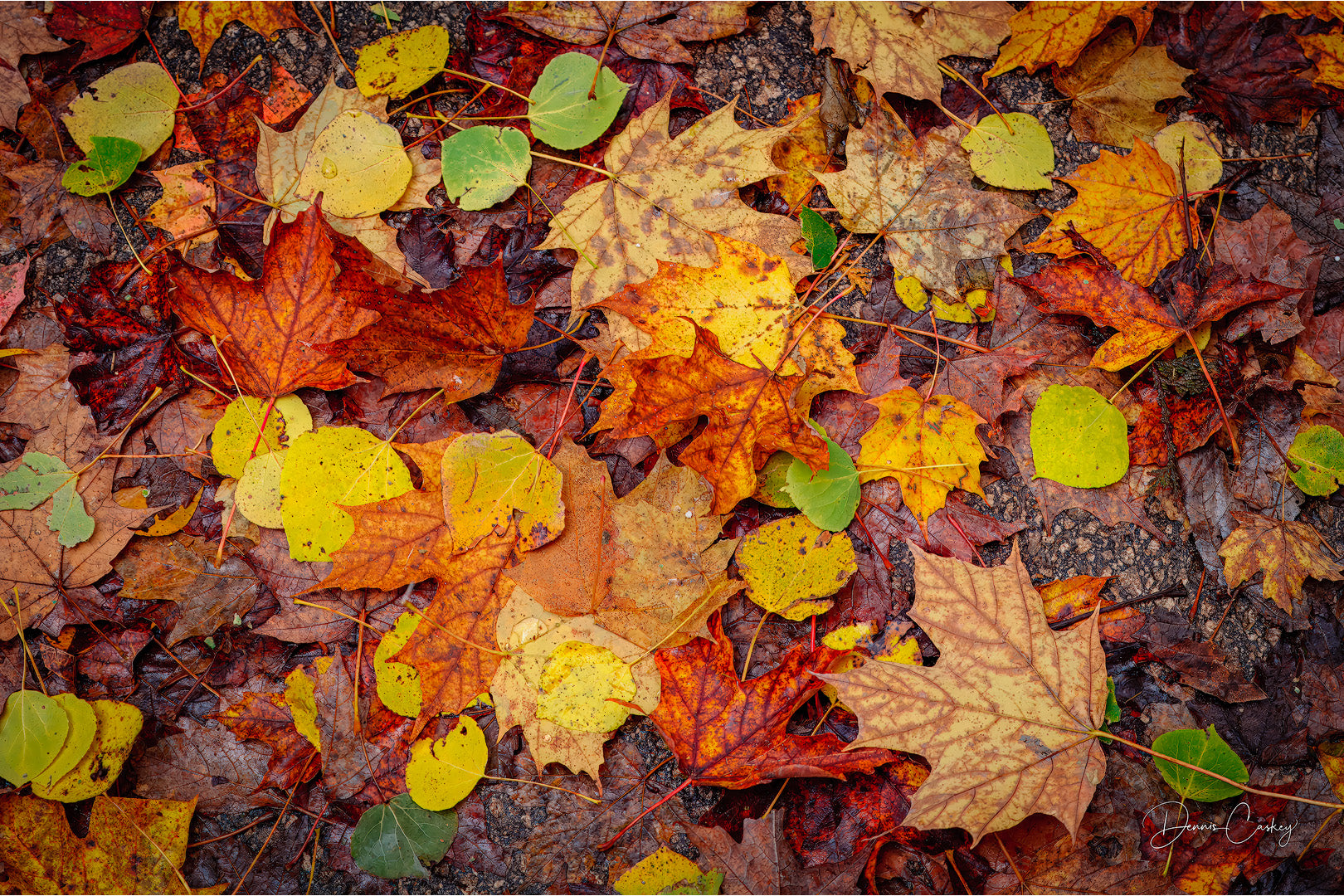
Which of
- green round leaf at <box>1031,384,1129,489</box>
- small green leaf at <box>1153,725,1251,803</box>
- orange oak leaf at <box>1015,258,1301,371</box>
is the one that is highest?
orange oak leaf at <box>1015,258,1301,371</box>

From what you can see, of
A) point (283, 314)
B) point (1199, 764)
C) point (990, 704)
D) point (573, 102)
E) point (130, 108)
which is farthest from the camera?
point (130, 108)

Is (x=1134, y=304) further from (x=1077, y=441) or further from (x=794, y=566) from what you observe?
(x=794, y=566)

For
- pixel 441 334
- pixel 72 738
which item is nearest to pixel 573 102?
pixel 441 334

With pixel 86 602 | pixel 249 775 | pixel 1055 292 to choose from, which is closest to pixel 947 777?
pixel 1055 292

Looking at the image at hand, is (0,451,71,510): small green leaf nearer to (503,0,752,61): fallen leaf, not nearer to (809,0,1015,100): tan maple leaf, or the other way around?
(503,0,752,61): fallen leaf

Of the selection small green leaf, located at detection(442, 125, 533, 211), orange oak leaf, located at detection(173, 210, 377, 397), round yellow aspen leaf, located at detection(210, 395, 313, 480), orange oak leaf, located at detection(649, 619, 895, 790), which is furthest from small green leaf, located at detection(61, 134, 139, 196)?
orange oak leaf, located at detection(649, 619, 895, 790)
